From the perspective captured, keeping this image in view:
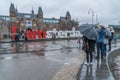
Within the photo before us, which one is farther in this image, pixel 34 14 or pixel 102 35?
pixel 34 14

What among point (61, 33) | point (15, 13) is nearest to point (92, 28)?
point (61, 33)

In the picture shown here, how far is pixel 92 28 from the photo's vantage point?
12883mm

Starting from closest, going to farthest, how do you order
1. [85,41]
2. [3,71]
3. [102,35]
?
[3,71] < [85,41] < [102,35]

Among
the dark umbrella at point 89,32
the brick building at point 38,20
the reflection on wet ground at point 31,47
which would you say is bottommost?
the reflection on wet ground at point 31,47

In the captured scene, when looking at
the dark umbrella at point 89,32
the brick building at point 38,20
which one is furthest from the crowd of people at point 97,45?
the brick building at point 38,20

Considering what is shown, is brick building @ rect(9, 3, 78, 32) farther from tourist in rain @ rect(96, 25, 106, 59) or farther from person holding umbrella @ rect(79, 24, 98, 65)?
person holding umbrella @ rect(79, 24, 98, 65)

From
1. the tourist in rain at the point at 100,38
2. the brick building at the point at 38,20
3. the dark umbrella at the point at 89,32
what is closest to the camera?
the dark umbrella at the point at 89,32

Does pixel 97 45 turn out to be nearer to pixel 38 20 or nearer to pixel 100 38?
pixel 100 38

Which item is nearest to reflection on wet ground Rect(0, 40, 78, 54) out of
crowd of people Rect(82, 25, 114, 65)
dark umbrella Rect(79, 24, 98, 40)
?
crowd of people Rect(82, 25, 114, 65)

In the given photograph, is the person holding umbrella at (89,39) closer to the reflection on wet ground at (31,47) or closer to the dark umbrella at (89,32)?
the dark umbrella at (89,32)

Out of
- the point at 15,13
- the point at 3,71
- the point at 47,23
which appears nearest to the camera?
the point at 3,71

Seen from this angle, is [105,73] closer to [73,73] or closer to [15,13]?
[73,73]

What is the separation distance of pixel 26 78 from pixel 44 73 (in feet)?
4.08

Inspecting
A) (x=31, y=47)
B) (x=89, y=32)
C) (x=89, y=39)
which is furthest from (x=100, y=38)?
(x=31, y=47)
